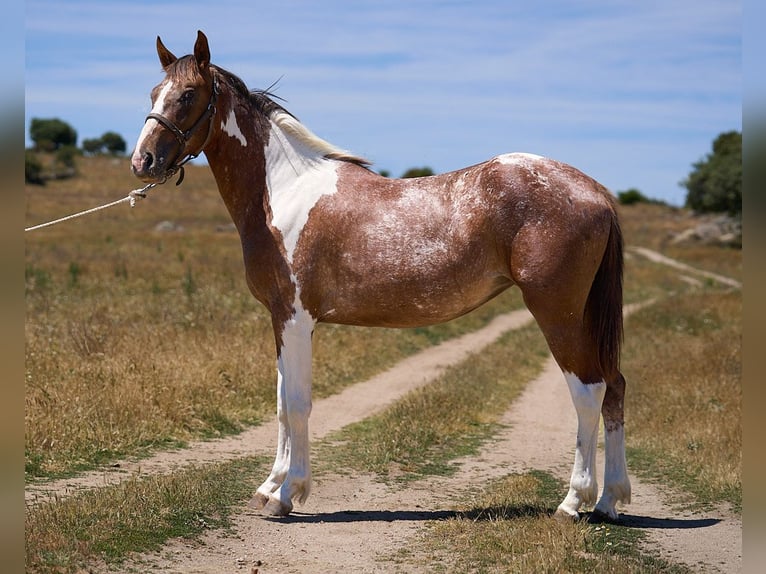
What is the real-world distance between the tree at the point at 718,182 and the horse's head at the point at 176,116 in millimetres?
48634

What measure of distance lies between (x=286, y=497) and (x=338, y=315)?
140 cm

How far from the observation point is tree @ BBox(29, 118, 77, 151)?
92938 millimetres

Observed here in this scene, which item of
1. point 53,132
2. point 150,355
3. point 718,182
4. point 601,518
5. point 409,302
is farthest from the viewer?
point 53,132

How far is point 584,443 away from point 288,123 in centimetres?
336

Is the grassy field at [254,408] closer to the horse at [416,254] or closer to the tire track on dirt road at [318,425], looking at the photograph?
the tire track on dirt road at [318,425]

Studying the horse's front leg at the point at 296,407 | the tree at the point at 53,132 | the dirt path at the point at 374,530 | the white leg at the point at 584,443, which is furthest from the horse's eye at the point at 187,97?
the tree at the point at 53,132

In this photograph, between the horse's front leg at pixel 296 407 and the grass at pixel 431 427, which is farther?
the grass at pixel 431 427

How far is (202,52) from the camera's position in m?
6.46

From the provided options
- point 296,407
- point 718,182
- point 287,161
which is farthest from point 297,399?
point 718,182

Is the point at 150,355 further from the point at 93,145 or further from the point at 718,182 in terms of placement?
the point at 93,145

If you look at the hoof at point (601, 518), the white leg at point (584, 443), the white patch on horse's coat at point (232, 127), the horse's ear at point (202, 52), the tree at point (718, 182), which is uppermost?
the tree at point (718, 182)

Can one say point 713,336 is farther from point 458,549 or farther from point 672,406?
point 458,549

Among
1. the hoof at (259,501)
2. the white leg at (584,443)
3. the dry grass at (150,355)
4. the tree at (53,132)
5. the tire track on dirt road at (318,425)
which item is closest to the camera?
the white leg at (584,443)

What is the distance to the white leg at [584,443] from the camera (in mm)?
6098
